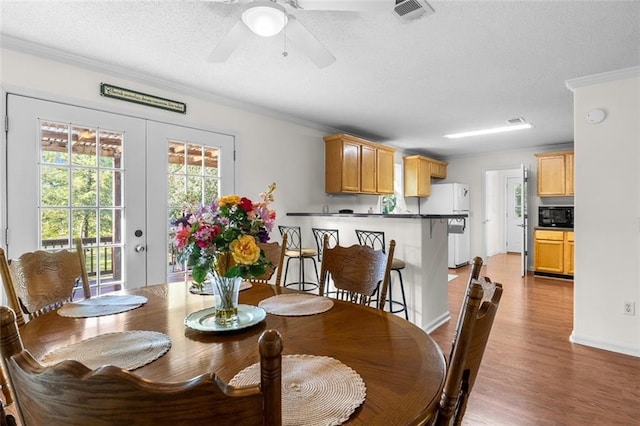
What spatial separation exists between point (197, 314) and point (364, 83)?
8.31 ft

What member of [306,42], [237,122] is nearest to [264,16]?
[306,42]

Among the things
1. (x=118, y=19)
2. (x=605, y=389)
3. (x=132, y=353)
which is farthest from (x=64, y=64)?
(x=605, y=389)

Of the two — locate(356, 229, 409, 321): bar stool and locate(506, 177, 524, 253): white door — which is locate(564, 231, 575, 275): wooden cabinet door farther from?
locate(356, 229, 409, 321): bar stool

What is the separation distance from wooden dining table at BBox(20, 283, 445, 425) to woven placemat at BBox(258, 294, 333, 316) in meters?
0.04

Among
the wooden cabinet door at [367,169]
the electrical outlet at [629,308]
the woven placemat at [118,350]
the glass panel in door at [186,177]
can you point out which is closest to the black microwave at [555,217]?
the wooden cabinet door at [367,169]

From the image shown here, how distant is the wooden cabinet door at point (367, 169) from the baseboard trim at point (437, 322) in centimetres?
209

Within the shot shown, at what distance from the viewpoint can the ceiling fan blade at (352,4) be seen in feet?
4.85

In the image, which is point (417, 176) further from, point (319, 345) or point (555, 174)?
point (319, 345)

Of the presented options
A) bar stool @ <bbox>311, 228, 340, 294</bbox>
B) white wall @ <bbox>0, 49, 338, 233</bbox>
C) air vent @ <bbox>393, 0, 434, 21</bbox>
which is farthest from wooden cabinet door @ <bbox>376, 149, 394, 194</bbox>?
air vent @ <bbox>393, 0, 434, 21</bbox>

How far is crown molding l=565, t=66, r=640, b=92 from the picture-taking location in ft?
9.01

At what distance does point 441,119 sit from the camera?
439 cm

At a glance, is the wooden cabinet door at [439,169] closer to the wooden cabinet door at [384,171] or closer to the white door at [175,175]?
Result: the wooden cabinet door at [384,171]

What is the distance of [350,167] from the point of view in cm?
474

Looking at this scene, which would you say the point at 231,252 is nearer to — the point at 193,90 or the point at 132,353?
the point at 132,353
